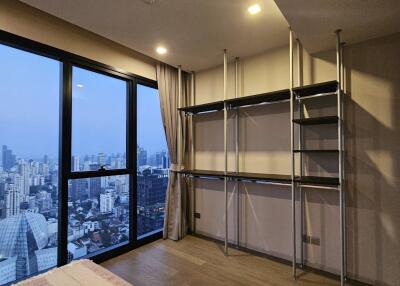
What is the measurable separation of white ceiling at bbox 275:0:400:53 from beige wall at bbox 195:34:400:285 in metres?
0.21

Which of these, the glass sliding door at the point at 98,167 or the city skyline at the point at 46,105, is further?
the glass sliding door at the point at 98,167

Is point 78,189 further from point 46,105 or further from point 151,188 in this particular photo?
point 151,188

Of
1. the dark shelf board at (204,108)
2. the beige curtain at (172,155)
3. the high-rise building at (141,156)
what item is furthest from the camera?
the beige curtain at (172,155)

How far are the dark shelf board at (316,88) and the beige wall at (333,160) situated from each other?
0.17 metres

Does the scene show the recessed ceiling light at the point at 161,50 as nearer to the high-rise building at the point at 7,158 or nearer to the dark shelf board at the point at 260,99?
the dark shelf board at the point at 260,99

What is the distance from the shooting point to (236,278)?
223cm

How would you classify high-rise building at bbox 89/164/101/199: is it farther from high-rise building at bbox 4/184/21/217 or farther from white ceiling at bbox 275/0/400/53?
white ceiling at bbox 275/0/400/53

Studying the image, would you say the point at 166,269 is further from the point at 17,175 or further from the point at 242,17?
the point at 242,17

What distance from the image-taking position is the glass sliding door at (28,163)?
1976 mm

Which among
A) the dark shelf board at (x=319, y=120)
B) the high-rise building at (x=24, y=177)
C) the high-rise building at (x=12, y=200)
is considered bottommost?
the high-rise building at (x=12, y=200)

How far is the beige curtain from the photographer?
3.17m

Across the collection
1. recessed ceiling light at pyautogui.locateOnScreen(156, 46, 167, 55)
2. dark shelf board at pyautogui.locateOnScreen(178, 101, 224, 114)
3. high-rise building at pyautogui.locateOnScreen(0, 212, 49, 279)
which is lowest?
high-rise building at pyautogui.locateOnScreen(0, 212, 49, 279)

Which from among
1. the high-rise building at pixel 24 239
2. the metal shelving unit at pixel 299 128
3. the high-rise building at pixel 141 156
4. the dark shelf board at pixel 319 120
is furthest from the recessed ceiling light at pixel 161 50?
the high-rise building at pixel 24 239

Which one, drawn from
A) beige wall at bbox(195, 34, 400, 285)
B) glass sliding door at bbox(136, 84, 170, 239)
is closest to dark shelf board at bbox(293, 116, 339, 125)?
beige wall at bbox(195, 34, 400, 285)
